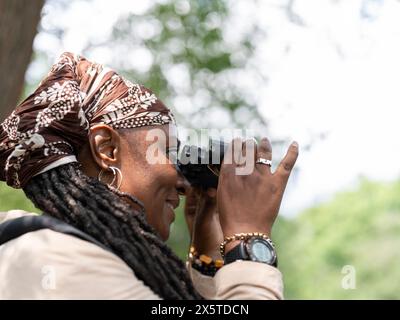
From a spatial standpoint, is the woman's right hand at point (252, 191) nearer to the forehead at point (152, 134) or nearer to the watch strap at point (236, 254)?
the watch strap at point (236, 254)

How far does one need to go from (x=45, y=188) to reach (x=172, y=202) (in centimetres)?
49

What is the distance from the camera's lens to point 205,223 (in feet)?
11.6

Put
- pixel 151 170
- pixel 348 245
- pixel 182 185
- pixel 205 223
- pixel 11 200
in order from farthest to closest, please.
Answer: pixel 348 245 < pixel 11 200 < pixel 205 223 < pixel 182 185 < pixel 151 170

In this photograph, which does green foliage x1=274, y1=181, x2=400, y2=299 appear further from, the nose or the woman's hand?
the nose

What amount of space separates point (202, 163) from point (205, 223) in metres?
0.34

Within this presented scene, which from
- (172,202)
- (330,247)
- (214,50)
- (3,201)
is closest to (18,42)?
(172,202)

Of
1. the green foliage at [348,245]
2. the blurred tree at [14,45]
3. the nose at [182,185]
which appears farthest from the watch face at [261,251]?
the green foliage at [348,245]

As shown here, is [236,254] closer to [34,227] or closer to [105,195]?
[105,195]

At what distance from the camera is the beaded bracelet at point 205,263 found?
3.44 m

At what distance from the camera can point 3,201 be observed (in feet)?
25.4

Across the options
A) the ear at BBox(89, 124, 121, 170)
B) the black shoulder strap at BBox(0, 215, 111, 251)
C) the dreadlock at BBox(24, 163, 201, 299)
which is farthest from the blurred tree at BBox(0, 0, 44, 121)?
the black shoulder strap at BBox(0, 215, 111, 251)

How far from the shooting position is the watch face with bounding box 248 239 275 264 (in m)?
2.63

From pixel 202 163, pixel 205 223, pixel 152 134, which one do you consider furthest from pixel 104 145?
pixel 205 223

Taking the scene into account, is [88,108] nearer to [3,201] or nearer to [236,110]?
[3,201]
